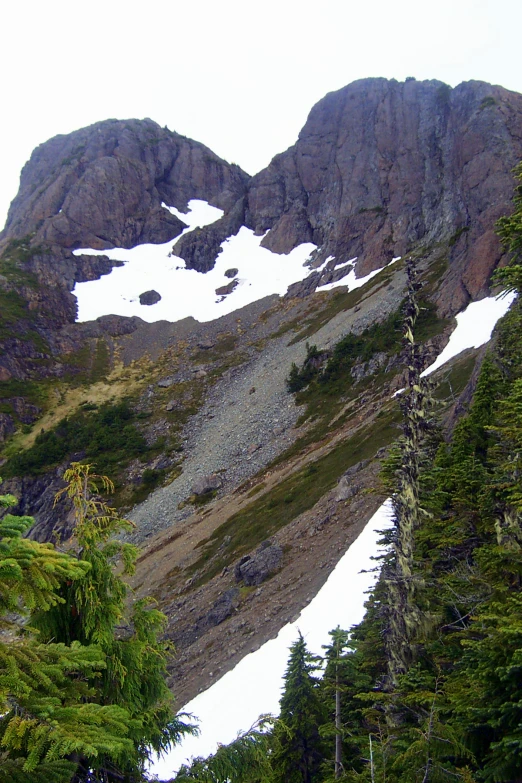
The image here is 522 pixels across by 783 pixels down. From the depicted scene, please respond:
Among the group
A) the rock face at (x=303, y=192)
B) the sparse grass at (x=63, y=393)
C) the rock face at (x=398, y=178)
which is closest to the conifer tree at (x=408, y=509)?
the rock face at (x=398, y=178)

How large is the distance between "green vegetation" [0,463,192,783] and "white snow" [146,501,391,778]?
9.09 m

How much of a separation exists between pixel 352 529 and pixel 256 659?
725 cm

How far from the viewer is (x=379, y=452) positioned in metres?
27.9

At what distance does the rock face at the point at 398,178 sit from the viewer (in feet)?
207

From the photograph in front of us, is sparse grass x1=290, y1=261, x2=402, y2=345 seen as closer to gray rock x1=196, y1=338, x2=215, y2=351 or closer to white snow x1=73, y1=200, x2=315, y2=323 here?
white snow x1=73, y1=200, x2=315, y2=323

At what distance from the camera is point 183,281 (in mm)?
105625

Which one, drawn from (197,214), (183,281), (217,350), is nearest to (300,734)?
(217,350)

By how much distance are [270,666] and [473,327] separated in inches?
1342

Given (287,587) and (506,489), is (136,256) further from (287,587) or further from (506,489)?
(506,489)

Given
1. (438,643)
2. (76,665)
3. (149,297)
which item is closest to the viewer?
(76,665)

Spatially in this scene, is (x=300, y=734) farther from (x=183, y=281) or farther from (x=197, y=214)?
(x=197, y=214)

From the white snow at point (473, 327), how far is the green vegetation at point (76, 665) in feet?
104

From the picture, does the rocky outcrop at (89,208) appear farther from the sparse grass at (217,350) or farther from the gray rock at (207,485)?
the gray rock at (207,485)

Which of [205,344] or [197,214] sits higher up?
[197,214]
